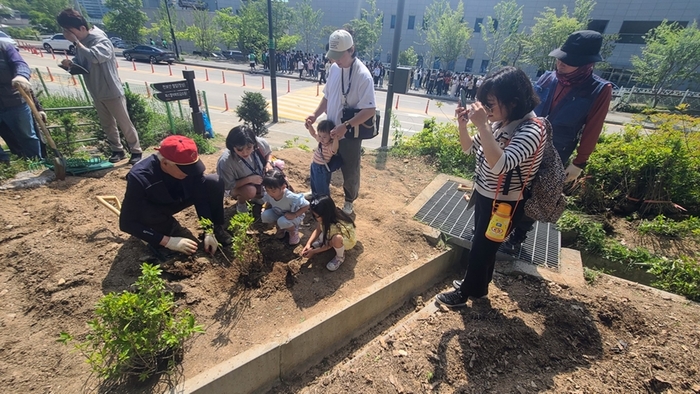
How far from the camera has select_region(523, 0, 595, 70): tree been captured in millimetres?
20844

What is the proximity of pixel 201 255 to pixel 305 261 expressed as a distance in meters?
0.97

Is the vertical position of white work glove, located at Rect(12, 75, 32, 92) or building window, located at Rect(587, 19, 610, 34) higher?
building window, located at Rect(587, 19, 610, 34)

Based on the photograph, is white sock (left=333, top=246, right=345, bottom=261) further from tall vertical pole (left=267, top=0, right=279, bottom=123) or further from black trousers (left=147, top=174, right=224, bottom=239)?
tall vertical pole (left=267, top=0, right=279, bottom=123)

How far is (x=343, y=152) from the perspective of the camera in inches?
140

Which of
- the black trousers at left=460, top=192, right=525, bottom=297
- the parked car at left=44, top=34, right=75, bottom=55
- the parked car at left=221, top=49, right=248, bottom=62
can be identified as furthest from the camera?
the parked car at left=221, top=49, right=248, bottom=62

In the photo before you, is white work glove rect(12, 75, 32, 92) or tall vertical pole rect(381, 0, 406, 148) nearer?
white work glove rect(12, 75, 32, 92)

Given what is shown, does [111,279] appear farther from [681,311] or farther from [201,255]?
[681,311]

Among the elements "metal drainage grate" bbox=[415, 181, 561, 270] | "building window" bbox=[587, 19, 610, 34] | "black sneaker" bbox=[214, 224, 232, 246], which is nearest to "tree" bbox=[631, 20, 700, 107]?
"building window" bbox=[587, 19, 610, 34]

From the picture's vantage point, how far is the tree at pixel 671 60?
62.2 ft

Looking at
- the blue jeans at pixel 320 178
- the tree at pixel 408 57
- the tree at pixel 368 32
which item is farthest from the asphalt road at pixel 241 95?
the tree at pixel 368 32

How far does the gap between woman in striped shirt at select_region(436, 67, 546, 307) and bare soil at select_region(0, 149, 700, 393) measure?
690 millimetres

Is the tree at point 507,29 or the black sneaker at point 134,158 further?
the tree at point 507,29

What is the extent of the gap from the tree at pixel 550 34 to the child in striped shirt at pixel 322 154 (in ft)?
74.1

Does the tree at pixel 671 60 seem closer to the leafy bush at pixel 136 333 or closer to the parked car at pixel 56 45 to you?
the leafy bush at pixel 136 333
